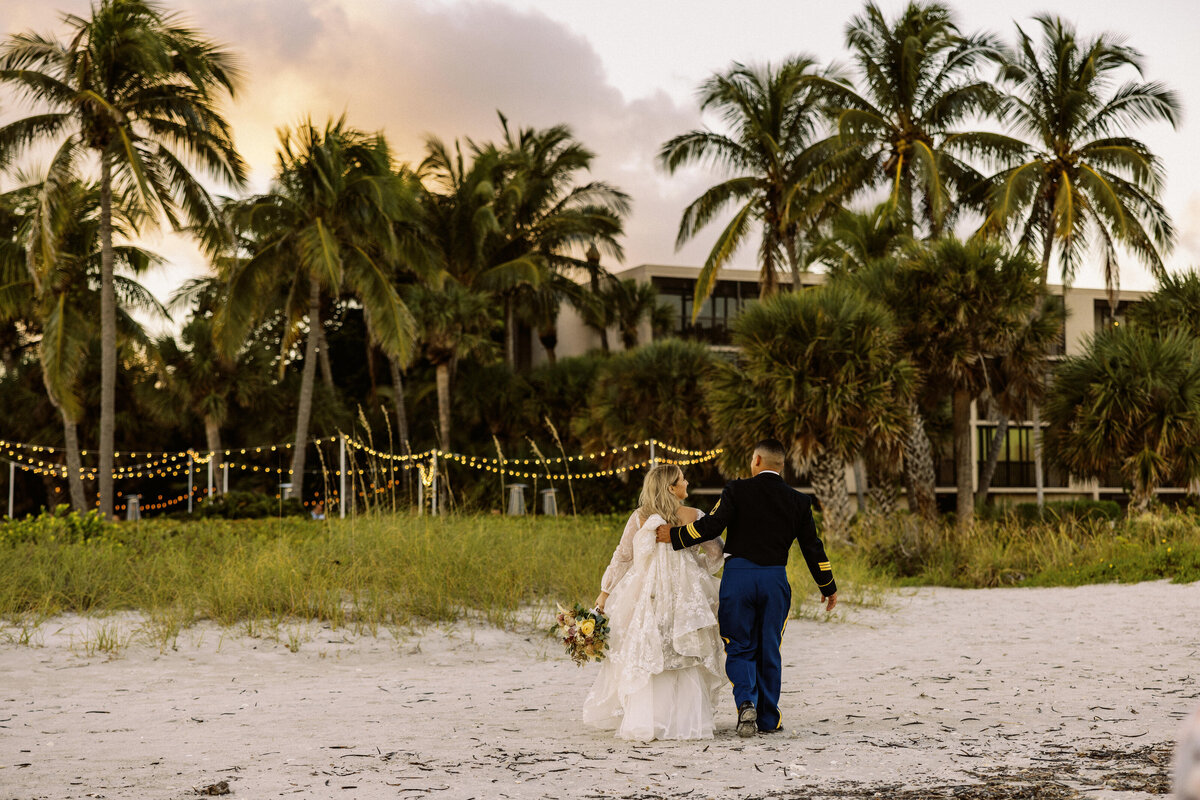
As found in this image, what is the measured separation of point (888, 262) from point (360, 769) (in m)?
18.8

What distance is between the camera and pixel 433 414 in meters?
36.8

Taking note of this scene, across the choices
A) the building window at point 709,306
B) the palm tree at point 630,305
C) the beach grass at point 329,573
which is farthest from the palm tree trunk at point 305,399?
the building window at point 709,306

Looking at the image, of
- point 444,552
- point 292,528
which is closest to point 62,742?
point 444,552

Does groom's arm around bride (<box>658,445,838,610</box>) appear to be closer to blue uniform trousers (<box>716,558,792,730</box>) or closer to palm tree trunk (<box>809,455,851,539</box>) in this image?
blue uniform trousers (<box>716,558,792,730</box>)

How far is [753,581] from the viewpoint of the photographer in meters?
6.48

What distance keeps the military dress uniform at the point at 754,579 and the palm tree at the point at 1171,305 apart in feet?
79.7

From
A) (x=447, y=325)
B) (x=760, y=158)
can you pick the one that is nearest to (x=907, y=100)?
(x=760, y=158)

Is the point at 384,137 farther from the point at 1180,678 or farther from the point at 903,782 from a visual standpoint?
the point at 903,782

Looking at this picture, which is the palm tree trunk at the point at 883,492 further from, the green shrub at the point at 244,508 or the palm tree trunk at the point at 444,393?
the palm tree trunk at the point at 444,393

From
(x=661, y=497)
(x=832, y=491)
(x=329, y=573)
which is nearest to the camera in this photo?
(x=661, y=497)

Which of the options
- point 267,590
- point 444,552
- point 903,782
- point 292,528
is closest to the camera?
point 903,782

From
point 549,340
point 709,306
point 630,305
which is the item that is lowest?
point 549,340

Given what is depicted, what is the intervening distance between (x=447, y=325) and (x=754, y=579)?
2589 centimetres

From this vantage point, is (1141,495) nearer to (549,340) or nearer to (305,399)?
(305,399)
